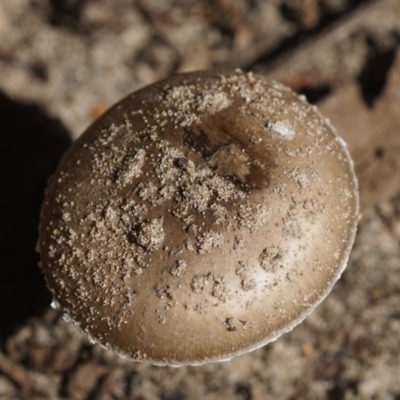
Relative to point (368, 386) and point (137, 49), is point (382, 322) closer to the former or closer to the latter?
point (368, 386)

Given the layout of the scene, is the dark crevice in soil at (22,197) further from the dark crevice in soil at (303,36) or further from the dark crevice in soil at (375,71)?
the dark crevice in soil at (375,71)

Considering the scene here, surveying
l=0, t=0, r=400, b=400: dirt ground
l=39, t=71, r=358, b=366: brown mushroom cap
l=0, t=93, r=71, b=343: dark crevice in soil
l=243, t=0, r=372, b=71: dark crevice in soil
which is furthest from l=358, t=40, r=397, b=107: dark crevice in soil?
l=0, t=93, r=71, b=343: dark crevice in soil

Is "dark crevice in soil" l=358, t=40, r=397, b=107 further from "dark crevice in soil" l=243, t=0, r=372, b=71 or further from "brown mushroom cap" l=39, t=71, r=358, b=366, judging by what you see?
"brown mushroom cap" l=39, t=71, r=358, b=366

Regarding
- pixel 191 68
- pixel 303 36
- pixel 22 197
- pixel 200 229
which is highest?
pixel 200 229

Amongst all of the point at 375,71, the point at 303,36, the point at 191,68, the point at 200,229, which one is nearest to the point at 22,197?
the point at 191,68

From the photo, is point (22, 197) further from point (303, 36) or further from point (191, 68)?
point (303, 36)
